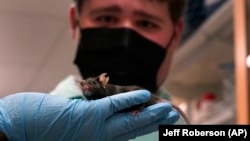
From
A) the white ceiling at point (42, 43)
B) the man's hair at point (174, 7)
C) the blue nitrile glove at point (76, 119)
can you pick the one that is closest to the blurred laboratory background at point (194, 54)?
the white ceiling at point (42, 43)

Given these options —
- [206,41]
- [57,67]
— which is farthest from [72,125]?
[57,67]

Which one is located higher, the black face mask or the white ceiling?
the white ceiling

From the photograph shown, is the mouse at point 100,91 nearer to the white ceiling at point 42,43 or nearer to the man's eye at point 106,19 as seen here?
the man's eye at point 106,19

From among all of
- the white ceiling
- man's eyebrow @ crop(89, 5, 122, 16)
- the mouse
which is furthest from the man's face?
the white ceiling

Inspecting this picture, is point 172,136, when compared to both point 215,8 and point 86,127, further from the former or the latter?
point 215,8

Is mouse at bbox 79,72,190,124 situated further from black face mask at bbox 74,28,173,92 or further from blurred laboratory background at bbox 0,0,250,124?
blurred laboratory background at bbox 0,0,250,124
